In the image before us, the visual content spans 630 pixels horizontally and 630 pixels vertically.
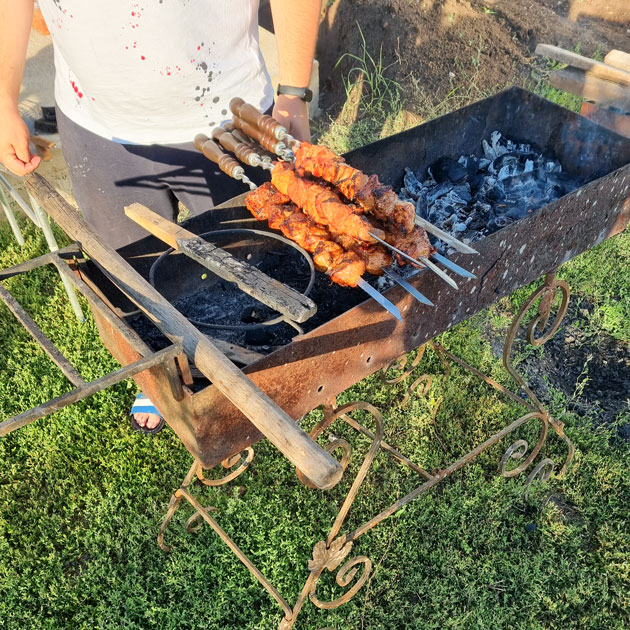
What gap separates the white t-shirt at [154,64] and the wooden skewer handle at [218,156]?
217 mm

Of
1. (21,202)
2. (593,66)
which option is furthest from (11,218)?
(593,66)

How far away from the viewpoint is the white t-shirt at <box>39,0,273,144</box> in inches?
95.7

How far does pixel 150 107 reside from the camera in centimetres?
268

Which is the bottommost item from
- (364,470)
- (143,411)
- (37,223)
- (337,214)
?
(143,411)

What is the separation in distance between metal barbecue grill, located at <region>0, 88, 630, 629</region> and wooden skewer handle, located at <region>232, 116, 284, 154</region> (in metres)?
0.31

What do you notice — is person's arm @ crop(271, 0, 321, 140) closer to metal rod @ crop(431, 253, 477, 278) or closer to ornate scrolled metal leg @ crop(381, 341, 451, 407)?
metal rod @ crop(431, 253, 477, 278)

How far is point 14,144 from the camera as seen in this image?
8.49ft

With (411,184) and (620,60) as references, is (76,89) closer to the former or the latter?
(411,184)

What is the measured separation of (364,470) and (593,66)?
14.1 feet

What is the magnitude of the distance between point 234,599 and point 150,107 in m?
2.58

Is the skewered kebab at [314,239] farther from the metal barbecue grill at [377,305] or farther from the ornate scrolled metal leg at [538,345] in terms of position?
the ornate scrolled metal leg at [538,345]

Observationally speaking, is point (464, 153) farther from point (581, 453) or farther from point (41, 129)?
point (41, 129)

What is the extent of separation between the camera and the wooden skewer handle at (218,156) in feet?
7.88

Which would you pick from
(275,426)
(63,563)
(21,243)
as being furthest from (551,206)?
(21,243)
